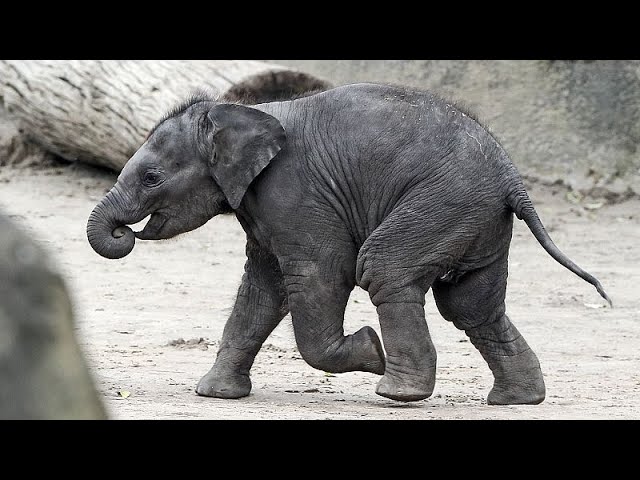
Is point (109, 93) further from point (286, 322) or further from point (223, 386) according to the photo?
point (223, 386)

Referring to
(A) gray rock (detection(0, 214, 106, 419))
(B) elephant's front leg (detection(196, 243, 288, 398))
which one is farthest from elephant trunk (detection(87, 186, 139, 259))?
(A) gray rock (detection(0, 214, 106, 419))

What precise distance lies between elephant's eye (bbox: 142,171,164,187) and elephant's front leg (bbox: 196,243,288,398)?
68cm

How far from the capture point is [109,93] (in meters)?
13.2

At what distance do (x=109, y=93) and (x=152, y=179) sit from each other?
637 centimetres

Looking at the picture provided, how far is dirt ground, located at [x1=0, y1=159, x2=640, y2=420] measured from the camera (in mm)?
7039

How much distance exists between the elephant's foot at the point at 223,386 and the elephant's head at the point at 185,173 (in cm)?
94

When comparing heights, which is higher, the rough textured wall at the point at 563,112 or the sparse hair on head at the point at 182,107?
the rough textured wall at the point at 563,112

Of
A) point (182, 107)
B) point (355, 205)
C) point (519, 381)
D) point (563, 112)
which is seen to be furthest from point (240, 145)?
point (563, 112)

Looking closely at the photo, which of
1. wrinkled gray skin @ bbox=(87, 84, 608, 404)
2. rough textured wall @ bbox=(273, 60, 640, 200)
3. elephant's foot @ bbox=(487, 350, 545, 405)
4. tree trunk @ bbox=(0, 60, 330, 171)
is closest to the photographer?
wrinkled gray skin @ bbox=(87, 84, 608, 404)

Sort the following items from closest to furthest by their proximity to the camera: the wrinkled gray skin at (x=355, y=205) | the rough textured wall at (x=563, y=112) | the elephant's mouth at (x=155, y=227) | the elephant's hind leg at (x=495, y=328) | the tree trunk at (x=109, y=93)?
the wrinkled gray skin at (x=355, y=205)
the elephant's hind leg at (x=495, y=328)
the elephant's mouth at (x=155, y=227)
the tree trunk at (x=109, y=93)
the rough textured wall at (x=563, y=112)

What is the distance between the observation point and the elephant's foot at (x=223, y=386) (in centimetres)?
743

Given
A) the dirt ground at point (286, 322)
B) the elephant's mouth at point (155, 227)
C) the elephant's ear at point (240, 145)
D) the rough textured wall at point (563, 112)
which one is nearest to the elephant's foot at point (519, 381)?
the dirt ground at point (286, 322)

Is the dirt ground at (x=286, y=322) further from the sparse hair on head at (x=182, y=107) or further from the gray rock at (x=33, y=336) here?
the gray rock at (x=33, y=336)

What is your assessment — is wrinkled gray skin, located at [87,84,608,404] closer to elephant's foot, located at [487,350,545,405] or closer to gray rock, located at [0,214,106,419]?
elephant's foot, located at [487,350,545,405]
